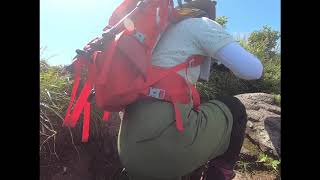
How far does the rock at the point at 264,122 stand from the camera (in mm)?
3893

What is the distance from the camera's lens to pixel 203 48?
8.31 ft

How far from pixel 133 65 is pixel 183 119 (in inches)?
16.5

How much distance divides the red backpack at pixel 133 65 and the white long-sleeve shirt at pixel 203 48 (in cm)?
5

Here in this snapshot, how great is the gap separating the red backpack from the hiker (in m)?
0.06

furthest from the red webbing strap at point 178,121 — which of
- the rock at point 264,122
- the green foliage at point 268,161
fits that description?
the rock at point 264,122

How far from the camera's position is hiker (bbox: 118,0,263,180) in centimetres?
241

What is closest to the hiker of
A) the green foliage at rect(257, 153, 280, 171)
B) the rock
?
the green foliage at rect(257, 153, 280, 171)

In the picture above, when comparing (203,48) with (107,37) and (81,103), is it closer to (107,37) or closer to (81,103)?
(107,37)

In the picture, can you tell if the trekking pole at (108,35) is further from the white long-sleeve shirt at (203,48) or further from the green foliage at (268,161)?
the green foliage at (268,161)

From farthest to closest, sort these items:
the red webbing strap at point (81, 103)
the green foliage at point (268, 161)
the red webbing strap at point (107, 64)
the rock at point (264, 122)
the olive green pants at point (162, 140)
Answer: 1. the rock at point (264, 122)
2. the green foliage at point (268, 161)
3. the red webbing strap at point (81, 103)
4. the olive green pants at point (162, 140)
5. the red webbing strap at point (107, 64)

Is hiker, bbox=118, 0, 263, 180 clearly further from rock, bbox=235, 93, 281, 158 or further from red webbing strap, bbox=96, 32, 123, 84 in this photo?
rock, bbox=235, 93, 281, 158

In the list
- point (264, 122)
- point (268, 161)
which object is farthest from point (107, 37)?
point (264, 122)
